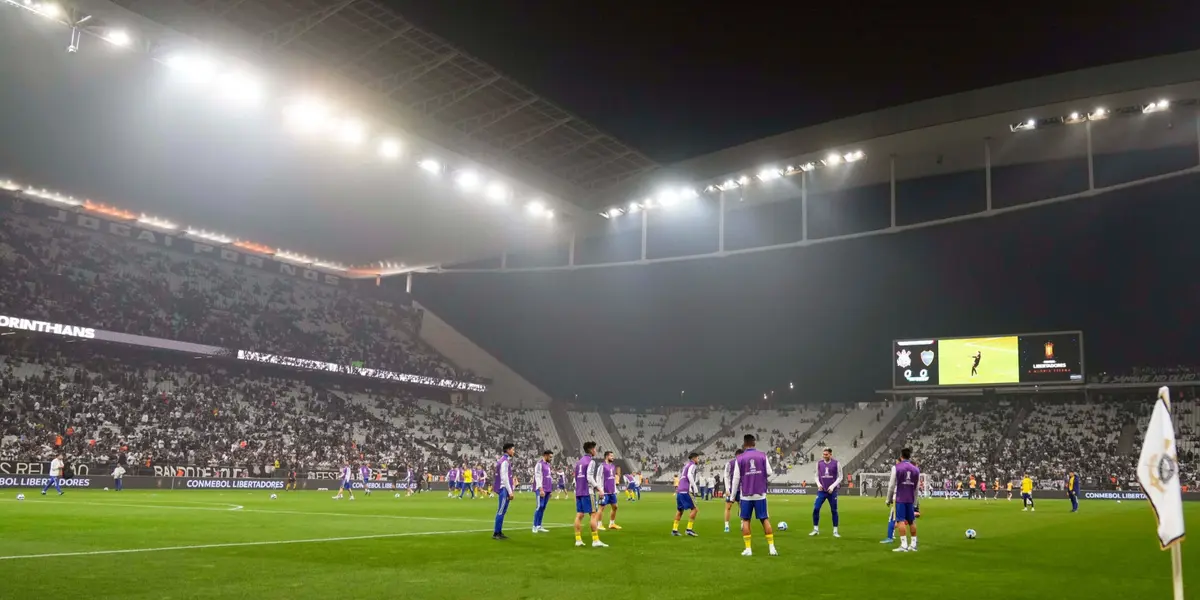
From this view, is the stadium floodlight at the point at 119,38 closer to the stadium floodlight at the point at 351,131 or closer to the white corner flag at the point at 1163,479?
the stadium floodlight at the point at 351,131

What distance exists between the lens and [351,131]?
120 ft

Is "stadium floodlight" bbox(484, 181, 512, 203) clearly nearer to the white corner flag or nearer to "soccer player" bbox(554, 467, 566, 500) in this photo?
"soccer player" bbox(554, 467, 566, 500)

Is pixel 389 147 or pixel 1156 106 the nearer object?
pixel 1156 106

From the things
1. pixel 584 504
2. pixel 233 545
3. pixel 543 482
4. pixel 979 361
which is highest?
pixel 979 361

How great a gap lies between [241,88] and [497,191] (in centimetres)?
1491

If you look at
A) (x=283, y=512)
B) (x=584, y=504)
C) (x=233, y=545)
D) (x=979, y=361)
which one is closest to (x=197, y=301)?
(x=283, y=512)

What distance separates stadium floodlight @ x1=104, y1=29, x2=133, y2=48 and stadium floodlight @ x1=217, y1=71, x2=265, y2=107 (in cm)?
313

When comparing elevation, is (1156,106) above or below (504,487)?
above

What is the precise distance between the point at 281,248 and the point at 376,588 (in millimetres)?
55004

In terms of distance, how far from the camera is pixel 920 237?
5491cm

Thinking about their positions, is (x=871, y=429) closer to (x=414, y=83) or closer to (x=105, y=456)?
(x=414, y=83)

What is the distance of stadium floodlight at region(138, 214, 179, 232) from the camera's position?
54444 mm

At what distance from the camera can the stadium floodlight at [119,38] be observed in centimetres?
2861

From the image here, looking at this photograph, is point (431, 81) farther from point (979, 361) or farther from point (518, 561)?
point (979, 361)
